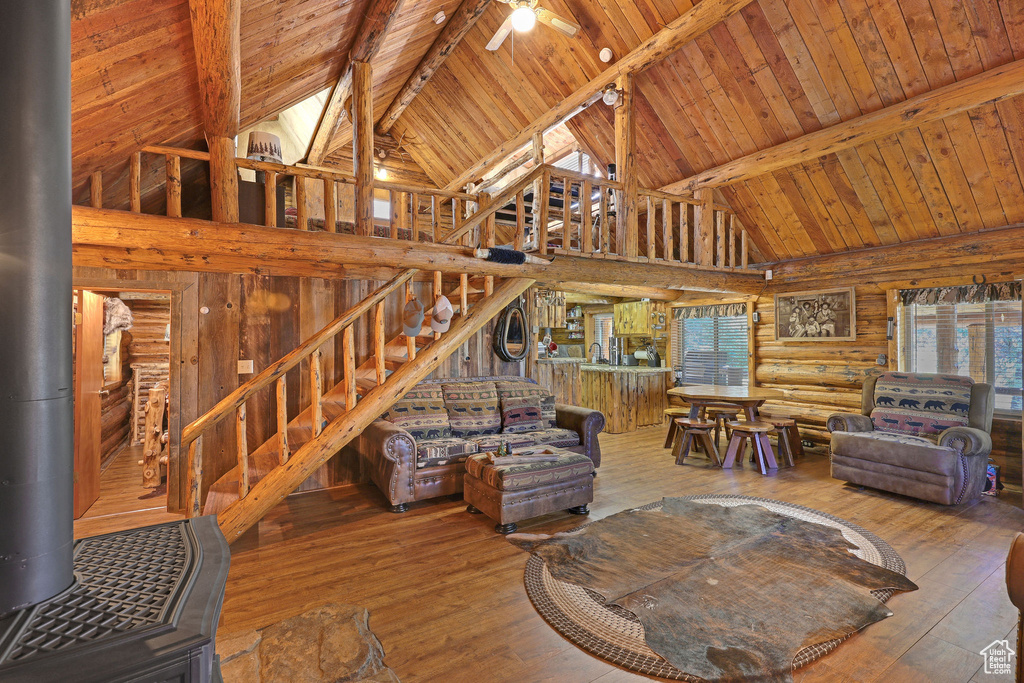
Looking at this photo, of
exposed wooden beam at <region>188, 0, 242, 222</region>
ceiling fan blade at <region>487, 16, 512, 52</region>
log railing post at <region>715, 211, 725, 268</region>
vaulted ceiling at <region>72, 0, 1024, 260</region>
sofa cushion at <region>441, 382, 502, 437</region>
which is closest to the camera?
exposed wooden beam at <region>188, 0, 242, 222</region>

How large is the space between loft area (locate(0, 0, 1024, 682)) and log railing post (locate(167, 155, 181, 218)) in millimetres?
31

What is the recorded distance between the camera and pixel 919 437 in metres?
4.86

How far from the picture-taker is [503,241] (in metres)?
9.89

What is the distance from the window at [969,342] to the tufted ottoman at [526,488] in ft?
16.2

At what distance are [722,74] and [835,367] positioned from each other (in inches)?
168

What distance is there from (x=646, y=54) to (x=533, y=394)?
4.15 m

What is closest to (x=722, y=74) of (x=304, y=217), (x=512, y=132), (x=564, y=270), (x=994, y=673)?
(x=564, y=270)

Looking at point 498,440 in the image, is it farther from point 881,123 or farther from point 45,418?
point 881,123

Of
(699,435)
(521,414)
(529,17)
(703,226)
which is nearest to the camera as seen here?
(529,17)

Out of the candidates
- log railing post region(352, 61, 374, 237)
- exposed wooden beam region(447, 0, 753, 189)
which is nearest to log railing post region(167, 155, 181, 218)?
log railing post region(352, 61, 374, 237)

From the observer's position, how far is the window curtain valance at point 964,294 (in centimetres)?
512

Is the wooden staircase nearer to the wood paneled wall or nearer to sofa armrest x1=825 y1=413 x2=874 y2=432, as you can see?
sofa armrest x1=825 y1=413 x2=874 y2=432

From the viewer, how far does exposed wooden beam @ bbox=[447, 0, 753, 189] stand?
15.7 ft

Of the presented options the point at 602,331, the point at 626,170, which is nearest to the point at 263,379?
the point at 626,170
